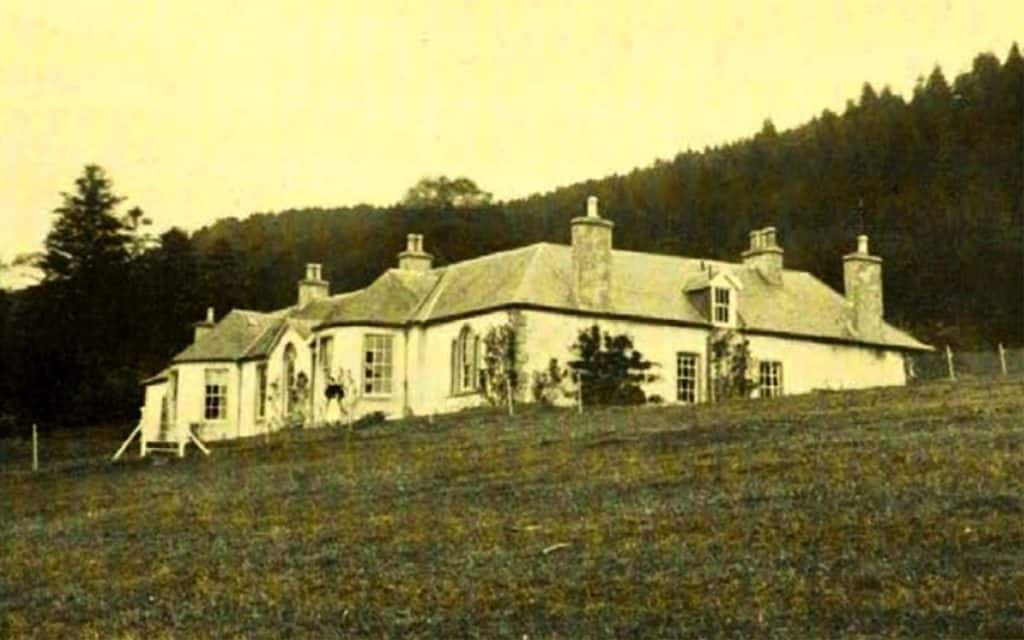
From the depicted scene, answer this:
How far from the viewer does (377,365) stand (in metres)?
45.3

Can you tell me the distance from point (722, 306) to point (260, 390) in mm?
15361

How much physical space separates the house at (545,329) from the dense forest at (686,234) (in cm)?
1778

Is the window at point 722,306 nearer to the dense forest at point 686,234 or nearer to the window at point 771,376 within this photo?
the window at point 771,376

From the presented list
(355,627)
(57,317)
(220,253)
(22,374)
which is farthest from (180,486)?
(220,253)

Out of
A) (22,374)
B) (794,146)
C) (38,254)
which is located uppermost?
(794,146)

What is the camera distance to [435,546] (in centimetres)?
1850

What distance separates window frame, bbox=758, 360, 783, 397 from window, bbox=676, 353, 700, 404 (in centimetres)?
232

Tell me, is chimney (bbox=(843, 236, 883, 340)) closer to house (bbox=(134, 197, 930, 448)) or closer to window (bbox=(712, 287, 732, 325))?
house (bbox=(134, 197, 930, 448))

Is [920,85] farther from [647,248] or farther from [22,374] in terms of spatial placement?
[22,374]

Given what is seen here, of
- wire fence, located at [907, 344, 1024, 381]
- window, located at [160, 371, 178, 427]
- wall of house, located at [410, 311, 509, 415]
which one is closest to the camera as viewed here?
wall of house, located at [410, 311, 509, 415]

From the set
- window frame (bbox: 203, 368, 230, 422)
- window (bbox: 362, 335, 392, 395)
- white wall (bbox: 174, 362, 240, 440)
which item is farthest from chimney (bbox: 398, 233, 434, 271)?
window frame (bbox: 203, 368, 230, 422)

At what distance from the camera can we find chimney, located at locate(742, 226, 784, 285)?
50.6m

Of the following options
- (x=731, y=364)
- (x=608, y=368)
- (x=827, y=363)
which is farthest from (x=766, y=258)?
(x=608, y=368)

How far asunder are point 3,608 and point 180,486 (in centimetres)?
1186
